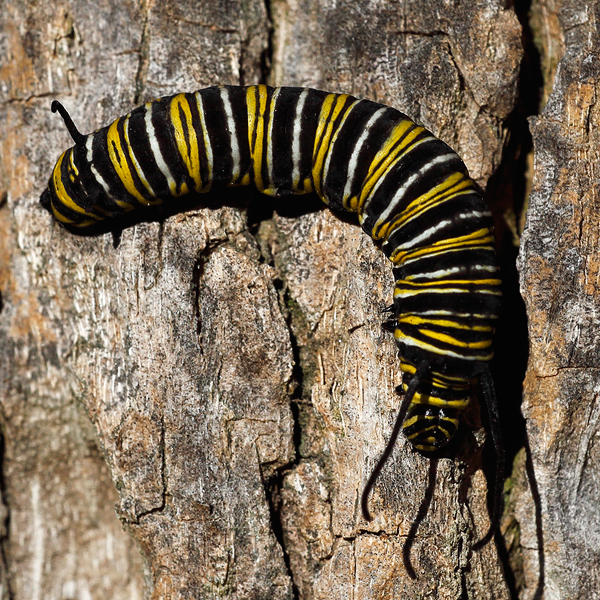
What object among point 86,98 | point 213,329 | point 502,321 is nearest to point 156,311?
point 213,329

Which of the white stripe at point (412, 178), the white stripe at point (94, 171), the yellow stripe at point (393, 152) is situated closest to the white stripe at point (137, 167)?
the white stripe at point (94, 171)

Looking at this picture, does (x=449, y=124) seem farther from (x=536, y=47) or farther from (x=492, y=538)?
(x=492, y=538)

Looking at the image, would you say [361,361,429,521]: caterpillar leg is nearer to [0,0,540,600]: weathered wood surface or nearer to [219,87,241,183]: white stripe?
[0,0,540,600]: weathered wood surface

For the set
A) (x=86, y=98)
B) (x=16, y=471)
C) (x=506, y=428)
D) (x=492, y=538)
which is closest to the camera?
(x=492, y=538)

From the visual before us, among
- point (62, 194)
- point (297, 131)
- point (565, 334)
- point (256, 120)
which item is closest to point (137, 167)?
point (62, 194)

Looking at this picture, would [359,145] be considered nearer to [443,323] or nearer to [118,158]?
[443,323]

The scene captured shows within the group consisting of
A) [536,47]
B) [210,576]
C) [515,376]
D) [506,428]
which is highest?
Answer: [536,47]

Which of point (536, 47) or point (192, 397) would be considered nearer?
point (192, 397)
